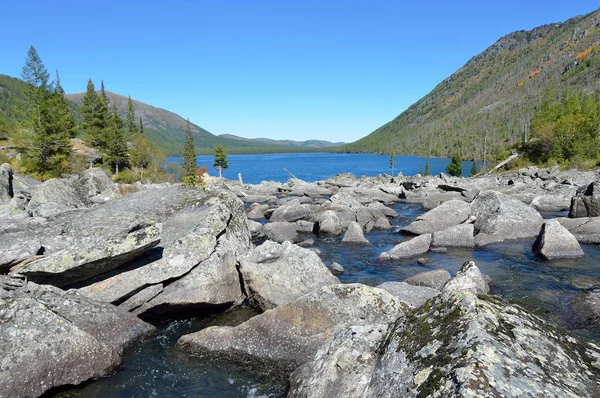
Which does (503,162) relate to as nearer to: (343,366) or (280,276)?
(280,276)

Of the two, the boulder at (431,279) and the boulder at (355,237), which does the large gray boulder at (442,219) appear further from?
the boulder at (431,279)

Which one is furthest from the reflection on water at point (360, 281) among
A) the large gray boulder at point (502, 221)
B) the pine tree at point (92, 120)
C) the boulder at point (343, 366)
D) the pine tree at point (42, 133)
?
the pine tree at point (92, 120)

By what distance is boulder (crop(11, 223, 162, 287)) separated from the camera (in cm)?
944

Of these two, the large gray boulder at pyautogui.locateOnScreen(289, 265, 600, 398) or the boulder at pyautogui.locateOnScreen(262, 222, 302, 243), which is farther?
the boulder at pyautogui.locateOnScreen(262, 222, 302, 243)

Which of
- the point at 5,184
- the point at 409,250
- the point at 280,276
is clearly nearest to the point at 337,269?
A: the point at 409,250

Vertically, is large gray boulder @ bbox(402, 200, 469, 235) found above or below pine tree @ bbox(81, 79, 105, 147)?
below

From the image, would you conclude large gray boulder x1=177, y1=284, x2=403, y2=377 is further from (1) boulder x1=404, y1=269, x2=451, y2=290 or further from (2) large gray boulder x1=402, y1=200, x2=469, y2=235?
(2) large gray boulder x1=402, y1=200, x2=469, y2=235

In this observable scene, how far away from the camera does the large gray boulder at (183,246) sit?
10.4m

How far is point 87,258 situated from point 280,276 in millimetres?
5337

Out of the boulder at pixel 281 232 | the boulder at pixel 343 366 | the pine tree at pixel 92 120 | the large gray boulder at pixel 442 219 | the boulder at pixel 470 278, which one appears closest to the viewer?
the boulder at pixel 343 366

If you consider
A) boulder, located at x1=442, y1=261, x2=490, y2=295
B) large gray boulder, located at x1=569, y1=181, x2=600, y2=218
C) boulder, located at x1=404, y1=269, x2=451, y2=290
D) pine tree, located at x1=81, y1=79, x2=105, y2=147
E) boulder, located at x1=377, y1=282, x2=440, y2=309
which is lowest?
boulder, located at x1=404, y1=269, x2=451, y2=290

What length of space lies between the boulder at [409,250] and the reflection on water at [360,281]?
18.0 inches

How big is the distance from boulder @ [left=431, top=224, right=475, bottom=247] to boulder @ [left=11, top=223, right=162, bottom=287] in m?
14.8

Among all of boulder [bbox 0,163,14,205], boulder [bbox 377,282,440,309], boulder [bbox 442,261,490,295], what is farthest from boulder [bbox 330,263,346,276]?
boulder [bbox 0,163,14,205]
